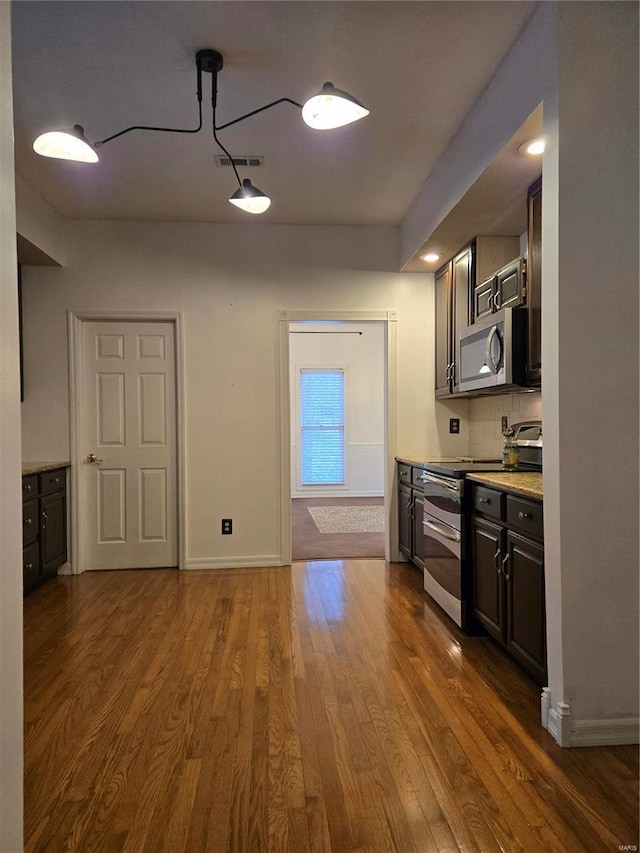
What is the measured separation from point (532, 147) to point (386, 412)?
237 cm

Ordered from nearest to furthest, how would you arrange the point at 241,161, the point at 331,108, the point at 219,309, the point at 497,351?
the point at 331,108
the point at 497,351
the point at 241,161
the point at 219,309

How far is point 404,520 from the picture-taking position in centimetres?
426

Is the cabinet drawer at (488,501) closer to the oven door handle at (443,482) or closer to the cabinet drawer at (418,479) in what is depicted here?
the oven door handle at (443,482)

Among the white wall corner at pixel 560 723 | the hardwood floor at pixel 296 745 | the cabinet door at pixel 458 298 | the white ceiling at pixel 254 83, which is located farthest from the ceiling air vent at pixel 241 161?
the white wall corner at pixel 560 723

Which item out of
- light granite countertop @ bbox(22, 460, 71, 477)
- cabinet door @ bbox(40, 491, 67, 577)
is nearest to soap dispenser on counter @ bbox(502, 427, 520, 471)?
light granite countertop @ bbox(22, 460, 71, 477)

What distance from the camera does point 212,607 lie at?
11.0 ft

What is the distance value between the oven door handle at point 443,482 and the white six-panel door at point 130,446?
6.86ft

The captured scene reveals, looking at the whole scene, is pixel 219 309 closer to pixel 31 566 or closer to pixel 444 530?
pixel 31 566

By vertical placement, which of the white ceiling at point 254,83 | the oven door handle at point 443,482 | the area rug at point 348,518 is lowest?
the area rug at point 348,518

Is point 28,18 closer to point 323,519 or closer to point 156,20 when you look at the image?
point 156,20

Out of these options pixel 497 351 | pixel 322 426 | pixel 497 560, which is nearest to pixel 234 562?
pixel 497 560

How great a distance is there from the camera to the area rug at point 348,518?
5.86 meters

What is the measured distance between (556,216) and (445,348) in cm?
226

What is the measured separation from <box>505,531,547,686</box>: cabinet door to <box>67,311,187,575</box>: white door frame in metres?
2.69
